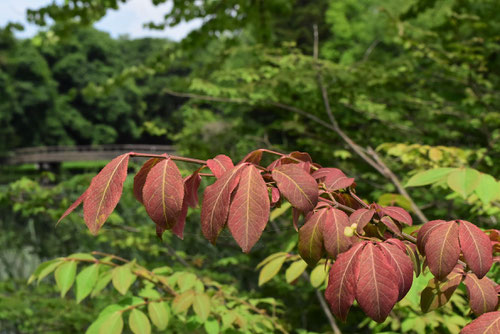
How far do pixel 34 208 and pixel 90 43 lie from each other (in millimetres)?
40508

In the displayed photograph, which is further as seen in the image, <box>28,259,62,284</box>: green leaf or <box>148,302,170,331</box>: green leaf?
<box>28,259,62,284</box>: green leaf

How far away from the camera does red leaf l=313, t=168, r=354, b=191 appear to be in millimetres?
768

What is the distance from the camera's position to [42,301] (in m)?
2.92

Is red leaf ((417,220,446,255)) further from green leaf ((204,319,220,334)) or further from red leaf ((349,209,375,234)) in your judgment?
green leaf ((204,319,220,334))

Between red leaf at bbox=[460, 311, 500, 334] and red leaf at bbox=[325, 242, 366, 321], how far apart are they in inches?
7.9

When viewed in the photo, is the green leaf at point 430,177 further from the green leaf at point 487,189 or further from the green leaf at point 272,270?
the green leaf at point 272,270

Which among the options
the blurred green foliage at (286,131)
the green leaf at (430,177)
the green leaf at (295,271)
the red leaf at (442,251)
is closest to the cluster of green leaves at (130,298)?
the blurred green foliage at (286,131)

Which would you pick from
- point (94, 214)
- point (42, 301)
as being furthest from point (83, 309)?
point (94, 214)

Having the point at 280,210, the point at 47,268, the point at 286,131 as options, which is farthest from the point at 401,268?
the point at 286,131

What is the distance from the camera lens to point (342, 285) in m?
0.65

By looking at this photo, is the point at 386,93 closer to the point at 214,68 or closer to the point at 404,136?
the point at 404,136

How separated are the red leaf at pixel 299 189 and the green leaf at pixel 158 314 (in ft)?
2.99

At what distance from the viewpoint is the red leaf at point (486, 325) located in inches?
25.4

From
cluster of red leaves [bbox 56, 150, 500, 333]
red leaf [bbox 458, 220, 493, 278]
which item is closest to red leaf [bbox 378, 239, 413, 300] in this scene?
cluster of red leaves [bbox 56, 150, 500, 333]
